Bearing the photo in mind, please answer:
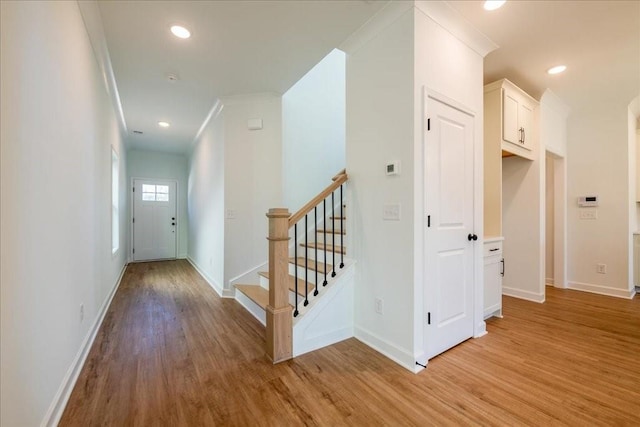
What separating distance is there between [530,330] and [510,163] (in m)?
2.18

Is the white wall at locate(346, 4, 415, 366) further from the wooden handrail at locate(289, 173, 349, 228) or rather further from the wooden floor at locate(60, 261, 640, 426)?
the wooden floor at locate(60, 261, 640, 426)

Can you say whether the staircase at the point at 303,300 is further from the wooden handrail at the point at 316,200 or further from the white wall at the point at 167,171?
the white wall at the point at 167,171

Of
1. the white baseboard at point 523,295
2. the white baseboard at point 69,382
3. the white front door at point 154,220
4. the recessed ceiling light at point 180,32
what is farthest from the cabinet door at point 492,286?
the white front door at point 154,220

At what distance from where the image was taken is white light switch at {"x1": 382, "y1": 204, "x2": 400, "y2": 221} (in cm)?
208

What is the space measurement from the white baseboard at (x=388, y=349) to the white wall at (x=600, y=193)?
12.4ft

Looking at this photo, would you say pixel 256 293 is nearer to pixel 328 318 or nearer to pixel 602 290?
pixel 328 318

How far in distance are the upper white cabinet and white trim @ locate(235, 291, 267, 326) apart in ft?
10.3

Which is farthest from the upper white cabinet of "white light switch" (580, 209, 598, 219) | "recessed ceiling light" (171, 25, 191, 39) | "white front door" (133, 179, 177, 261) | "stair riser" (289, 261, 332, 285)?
"white front door" (133, 179, 177, 261)

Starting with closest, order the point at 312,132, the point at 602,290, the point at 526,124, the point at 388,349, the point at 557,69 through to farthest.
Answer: the point at 388,349 → the point at 557,69 → the point at 526,124 → the point at 602,290 → the point at 312,132

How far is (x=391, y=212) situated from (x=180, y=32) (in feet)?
7.81

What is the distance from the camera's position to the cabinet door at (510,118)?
3020 mm

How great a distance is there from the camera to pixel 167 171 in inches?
273

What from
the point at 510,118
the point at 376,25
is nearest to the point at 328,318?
the point at 376,25

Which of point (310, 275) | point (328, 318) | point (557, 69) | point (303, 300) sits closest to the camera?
point (328, 318)
